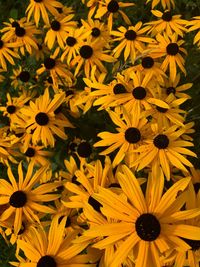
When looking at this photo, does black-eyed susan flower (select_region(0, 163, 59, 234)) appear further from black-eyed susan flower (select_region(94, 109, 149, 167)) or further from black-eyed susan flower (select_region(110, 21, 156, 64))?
black-eyed susan flower (select_region(110, 21, 156, 64))

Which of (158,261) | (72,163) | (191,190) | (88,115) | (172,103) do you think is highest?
(88,115)

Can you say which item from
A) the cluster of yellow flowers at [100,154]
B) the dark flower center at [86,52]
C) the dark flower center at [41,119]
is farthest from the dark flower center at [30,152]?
the dark flower center at [86,52]

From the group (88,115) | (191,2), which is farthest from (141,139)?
(191,2)

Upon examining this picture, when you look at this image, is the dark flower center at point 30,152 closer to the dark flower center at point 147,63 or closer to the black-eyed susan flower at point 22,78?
the black-eyed susan flower at point 22,78

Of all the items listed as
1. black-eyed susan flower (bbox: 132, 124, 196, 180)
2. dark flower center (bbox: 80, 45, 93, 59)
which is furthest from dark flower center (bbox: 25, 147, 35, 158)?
black-eyed susan flower (bbox: 132, 124, 196, 180)

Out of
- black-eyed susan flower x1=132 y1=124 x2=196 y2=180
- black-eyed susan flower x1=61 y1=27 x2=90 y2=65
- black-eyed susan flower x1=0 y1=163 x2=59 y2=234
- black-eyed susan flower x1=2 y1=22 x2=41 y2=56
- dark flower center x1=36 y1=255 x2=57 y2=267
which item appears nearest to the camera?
dark flower center x1=36 y1=255 x2=57 y2=267

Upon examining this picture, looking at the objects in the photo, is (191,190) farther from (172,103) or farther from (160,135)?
(172,103)

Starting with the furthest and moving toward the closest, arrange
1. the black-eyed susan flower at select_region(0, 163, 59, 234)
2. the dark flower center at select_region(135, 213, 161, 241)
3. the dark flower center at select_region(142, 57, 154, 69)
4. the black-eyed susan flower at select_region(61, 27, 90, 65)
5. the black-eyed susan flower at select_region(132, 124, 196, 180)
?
the black-eyed susan flower at select_region(61, 27, 90, 65)
the dark flower center at select_region(142, 57, 154, 69)
the black-eyed susan flower at select_region(132, 124, 196, 180)
the black-eyed susan flower at select_region(0, 163, 59, 234)
the dark flower center at select_region(135, 213, 161, 241)
